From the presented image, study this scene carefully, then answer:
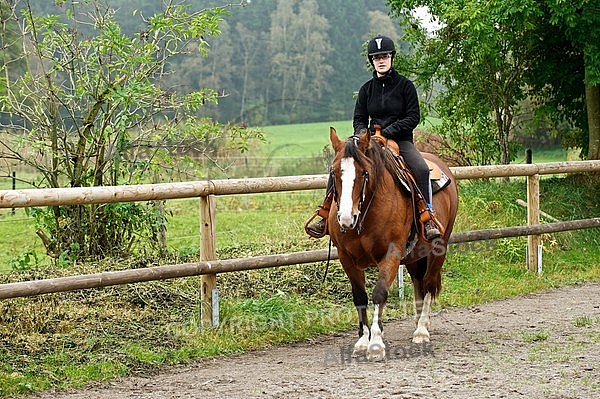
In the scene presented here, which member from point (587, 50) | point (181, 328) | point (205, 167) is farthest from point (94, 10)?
point (587, 50)

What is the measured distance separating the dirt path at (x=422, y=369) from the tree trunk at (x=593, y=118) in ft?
18.4

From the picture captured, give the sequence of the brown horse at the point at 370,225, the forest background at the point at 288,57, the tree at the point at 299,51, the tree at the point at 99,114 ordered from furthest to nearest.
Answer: the tree at the point at 299,51
the forest background at the point at 288,57
the tree at the point at 99,114
the brown horse at the point at 370,225

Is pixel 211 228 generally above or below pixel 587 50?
below

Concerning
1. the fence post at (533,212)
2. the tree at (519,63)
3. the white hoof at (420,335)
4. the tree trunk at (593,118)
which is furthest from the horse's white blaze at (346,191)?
the tree trunk at (593,118)

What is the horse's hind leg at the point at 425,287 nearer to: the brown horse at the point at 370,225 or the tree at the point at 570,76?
the brown horse at the point at 370,225

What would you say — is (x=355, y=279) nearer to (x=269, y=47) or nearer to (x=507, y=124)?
(x=507, y=124)

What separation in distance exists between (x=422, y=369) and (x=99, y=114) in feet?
14.7

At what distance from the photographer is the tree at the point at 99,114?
768 centimetres

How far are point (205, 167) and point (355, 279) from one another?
9.45 ft

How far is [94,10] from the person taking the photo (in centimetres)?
809

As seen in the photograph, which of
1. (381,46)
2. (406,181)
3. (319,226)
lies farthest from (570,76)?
(319,226)

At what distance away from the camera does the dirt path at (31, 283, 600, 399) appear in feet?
16.5

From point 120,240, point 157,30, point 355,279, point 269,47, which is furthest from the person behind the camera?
point 269,47

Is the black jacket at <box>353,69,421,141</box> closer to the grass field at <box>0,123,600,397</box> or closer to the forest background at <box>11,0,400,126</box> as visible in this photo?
the grass field at <box>0,123,600,397</box>
